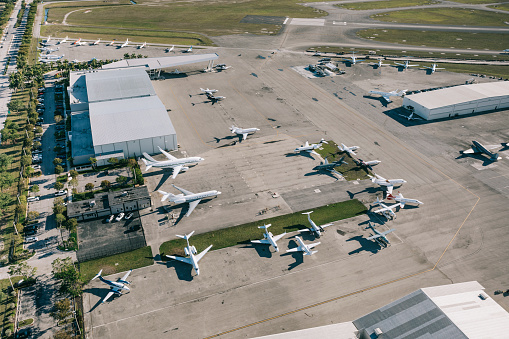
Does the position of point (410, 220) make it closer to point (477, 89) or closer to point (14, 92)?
point (477, 89)

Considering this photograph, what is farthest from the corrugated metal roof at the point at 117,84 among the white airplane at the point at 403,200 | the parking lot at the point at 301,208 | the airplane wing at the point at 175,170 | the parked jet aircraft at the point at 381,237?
the parked jet aircraft at the point at 381,237

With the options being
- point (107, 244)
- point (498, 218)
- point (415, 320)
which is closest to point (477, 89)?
point (498, 218)

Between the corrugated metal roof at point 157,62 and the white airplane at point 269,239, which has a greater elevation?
the corrugated metal roof at point 157,62

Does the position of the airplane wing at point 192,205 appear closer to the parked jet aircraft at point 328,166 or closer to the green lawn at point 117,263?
the green lawn at point 117,263

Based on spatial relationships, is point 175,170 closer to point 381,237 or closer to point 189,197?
point 189,197

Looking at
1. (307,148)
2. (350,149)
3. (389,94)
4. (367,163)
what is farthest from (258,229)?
(389,94)
